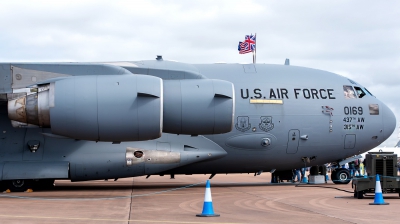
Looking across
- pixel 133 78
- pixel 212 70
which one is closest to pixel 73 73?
pixel 133 78

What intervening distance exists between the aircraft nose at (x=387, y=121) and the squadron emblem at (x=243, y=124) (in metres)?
5.49

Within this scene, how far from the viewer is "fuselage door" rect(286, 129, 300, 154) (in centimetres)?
2109

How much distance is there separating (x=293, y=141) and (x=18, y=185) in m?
9.56

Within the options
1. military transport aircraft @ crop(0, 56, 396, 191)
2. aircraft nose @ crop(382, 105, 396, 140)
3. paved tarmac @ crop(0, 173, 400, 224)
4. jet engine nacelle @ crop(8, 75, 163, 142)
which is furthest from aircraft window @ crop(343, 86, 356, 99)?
jet engine nacelle @ crop(8, 75, 163, 142)

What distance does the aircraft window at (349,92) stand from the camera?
21983 millimetres

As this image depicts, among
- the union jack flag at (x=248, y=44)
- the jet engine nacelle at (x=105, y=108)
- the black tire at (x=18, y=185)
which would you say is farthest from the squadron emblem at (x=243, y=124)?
the union jack flag at (x=248, y=44)

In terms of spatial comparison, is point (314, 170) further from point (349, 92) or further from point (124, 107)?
point (124, 107)

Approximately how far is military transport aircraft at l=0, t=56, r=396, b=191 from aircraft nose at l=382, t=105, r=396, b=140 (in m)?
0.04

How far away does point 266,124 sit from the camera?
68.1 feet

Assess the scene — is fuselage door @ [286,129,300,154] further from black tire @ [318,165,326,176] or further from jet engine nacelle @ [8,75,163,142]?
jet engine nacelle @ [8,75,163,142]

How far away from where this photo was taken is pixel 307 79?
71.1 ft

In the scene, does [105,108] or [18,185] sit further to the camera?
[18,185]

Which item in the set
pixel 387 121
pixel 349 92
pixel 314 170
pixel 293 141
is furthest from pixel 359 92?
pixel 314 170

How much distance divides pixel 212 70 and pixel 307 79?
11.7ft
